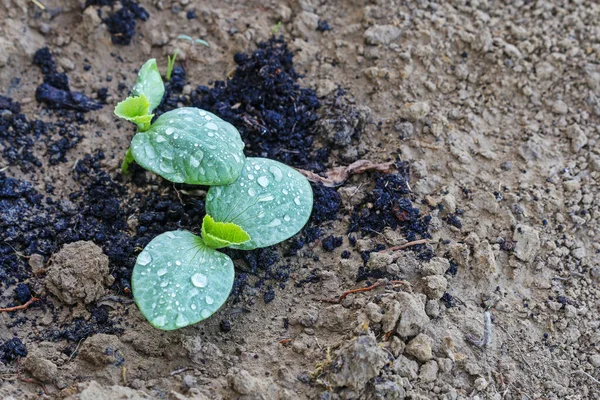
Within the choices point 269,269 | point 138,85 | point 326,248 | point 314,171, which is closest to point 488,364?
point 326,248

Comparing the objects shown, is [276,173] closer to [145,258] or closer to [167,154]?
[167,154]

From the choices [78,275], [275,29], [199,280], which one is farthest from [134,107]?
[275,29]

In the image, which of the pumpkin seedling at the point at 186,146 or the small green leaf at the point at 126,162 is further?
the small green leaf at the point at 126,162

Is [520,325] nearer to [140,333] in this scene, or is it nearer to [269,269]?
[269,269]

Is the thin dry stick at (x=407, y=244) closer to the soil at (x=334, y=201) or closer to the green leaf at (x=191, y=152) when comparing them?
the soil at (x=334, y=201)

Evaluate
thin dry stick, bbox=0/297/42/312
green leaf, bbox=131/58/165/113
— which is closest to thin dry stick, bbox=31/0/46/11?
green leaf, bbox=131/58/165/113

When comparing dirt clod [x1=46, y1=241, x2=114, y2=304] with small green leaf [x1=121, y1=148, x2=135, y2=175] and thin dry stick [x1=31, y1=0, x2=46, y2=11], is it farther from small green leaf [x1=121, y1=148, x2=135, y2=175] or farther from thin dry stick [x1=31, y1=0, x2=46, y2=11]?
thin dry stick [x1=31, y1=0, x2=46, y2=11]

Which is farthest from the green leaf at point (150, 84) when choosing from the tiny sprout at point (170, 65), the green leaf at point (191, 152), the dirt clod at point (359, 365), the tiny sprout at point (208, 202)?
the dirt clod at point (359, 365)
